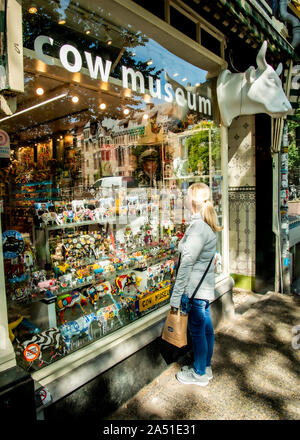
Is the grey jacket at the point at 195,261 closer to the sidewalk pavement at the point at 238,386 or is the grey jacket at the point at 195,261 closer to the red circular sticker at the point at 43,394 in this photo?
the sidewalk pavement at the point at 238,386

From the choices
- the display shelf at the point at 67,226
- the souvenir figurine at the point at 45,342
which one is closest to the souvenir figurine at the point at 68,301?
the souvenir figurine at the point at 45,342

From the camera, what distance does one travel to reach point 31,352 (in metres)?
2.44

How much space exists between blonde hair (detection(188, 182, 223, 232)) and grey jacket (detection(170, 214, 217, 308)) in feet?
0.18

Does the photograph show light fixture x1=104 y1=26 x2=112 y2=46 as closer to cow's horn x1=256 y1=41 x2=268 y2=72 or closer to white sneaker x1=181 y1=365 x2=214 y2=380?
cow's horn x1=256 y1=41 x2=268 y2=72

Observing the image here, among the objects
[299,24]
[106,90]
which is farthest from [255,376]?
[299,24]

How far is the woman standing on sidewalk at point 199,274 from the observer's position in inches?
108

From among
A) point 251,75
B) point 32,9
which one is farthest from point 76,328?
point 251,75

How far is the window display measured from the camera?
109 inches

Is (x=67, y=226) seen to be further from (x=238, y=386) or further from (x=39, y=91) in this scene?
(x=238, y=386)

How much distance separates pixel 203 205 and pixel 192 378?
173 cm

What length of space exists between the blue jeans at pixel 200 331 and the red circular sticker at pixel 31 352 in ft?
4.57

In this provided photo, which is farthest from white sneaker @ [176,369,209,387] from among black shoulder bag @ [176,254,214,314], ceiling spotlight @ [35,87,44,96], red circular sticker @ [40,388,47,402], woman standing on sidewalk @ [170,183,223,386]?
ceiling spotlight @ [35,87,44,96]

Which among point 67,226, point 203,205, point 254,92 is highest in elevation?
point 254,92

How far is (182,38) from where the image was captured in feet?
11.8
